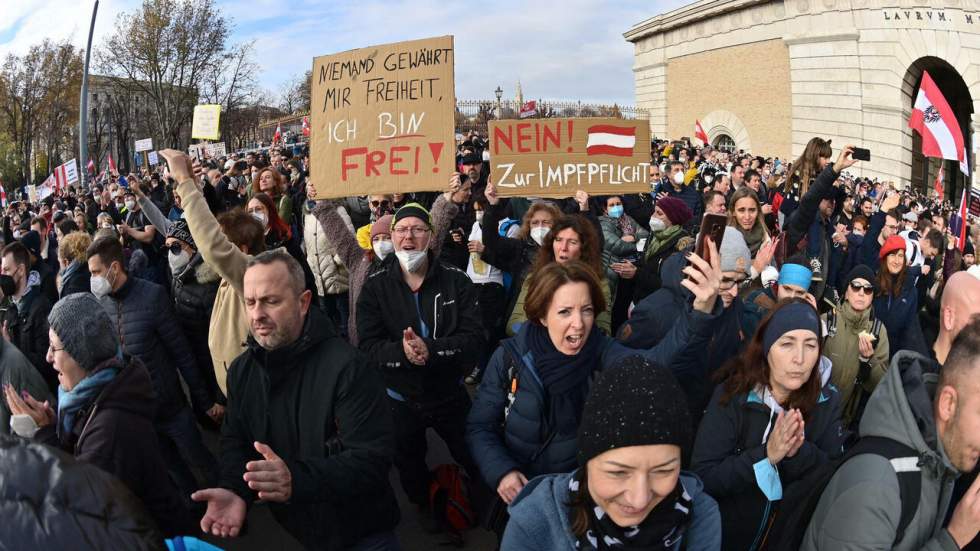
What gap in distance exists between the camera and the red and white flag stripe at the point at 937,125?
33.2 ft

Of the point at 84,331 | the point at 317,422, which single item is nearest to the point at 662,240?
the point at 317,422

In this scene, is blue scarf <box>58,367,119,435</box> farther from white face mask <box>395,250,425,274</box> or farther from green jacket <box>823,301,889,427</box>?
green jacket <box>823,301,889,427</box>

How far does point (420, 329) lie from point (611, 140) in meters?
3.20

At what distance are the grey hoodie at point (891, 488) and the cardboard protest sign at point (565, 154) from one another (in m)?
4.44

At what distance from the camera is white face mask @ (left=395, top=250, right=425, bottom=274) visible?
4.20 m

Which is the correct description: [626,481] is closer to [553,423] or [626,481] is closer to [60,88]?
[553,423]

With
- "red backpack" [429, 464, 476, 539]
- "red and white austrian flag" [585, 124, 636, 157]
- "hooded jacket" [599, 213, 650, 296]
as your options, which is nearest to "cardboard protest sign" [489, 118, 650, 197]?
"red and white austrian flag" [585, 124, 636, 157]

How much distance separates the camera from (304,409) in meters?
2.75

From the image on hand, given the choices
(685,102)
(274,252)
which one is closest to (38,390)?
(274,252)

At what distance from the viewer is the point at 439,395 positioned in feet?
13.7

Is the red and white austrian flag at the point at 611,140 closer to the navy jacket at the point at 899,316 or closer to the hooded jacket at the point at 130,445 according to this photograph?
the navy jacket at the point at 899,316

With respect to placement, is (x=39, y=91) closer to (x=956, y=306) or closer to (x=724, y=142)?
(x=724, y=142)

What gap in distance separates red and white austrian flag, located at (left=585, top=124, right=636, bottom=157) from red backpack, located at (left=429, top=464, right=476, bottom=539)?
3.37m

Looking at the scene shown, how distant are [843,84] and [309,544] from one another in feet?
104
